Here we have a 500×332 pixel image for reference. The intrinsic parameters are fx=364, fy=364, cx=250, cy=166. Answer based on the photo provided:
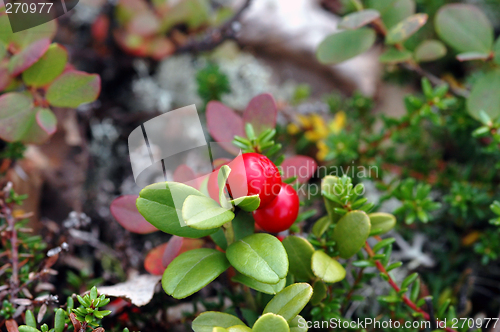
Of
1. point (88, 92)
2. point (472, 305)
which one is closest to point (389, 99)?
point (472, 305)

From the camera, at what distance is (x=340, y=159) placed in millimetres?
1655

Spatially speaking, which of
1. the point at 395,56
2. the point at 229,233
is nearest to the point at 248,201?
the point at 229,233

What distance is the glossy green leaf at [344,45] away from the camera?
4.89 feet

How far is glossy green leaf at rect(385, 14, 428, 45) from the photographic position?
4.41 feet

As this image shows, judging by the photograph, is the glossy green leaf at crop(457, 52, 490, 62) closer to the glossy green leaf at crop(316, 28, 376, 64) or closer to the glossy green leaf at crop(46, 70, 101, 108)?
the glossy green leaf at crop(316, 28, 376, 64)

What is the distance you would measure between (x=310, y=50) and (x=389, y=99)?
643 mm

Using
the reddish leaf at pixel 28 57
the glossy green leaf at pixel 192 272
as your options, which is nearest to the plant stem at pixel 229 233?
the glossy green leaf at pixel 192 272

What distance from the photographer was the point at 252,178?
864 millimetres

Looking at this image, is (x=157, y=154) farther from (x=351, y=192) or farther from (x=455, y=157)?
(x=455, y=157)

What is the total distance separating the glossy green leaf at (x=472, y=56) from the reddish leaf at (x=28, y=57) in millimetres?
1456

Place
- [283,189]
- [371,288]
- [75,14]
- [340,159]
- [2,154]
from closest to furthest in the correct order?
[283,189], [2,154], [371,288], [340,159], [75,14]

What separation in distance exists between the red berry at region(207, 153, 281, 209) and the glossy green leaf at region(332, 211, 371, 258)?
0.24 metres

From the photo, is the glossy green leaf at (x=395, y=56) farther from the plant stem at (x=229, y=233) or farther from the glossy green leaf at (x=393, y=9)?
the plant stem at (x=229, y=233)

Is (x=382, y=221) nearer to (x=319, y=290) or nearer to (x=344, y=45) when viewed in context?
(x=319, y=290)
